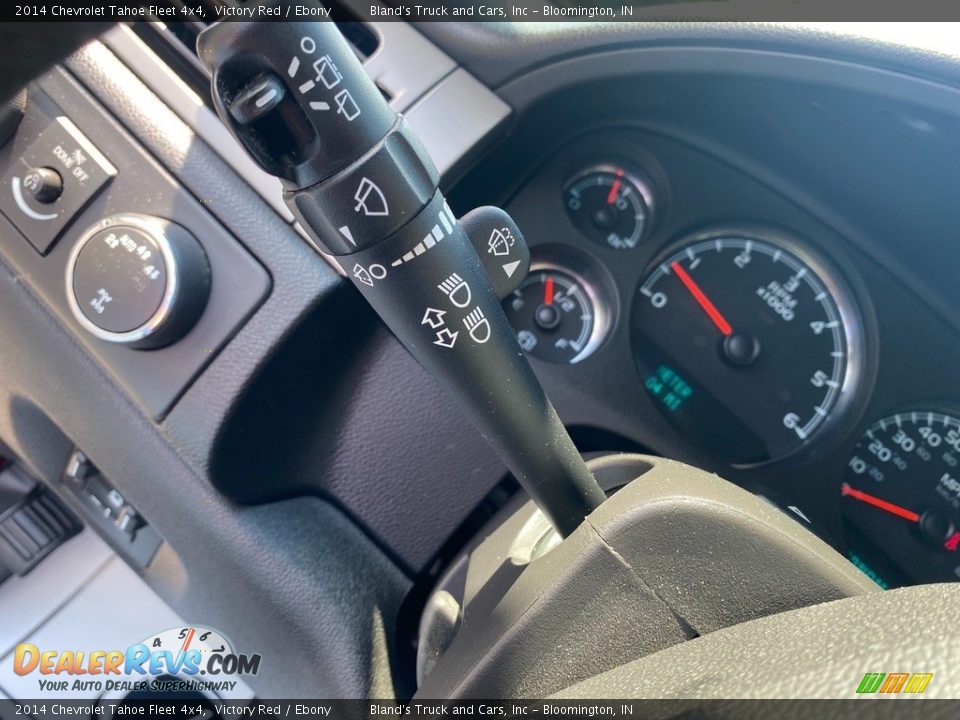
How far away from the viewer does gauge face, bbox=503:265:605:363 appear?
959mm

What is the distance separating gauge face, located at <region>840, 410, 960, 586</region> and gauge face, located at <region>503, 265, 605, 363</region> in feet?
1.14

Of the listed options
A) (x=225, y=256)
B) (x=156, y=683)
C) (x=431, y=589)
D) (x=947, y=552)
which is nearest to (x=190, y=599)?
(x=156, y=683)

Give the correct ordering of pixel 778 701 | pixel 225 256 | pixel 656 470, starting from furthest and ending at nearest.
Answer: pixel 225 256
pixel 656 470
pixel 778 701

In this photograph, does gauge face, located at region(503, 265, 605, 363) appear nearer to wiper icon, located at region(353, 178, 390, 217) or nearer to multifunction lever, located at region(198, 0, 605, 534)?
multifunction lever, located at region(198, 0, 605, 534)

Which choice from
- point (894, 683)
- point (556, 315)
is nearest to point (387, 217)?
point (894, 683)

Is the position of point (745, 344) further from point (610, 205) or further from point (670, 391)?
point (610, 205)

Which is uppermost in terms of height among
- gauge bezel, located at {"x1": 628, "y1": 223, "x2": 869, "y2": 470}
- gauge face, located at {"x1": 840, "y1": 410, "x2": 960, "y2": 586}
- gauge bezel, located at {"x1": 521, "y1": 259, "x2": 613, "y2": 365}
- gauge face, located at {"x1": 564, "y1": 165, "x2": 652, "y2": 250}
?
gauge face, located at {"x1": 564, "y1": 165, "x2": 652, "y2": 250}

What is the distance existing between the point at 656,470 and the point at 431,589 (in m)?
0.38

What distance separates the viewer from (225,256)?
31.7 inches

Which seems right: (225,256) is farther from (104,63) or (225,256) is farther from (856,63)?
(856,63)

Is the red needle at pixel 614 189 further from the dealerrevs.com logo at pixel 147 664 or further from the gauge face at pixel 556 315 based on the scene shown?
the dealerrevs.com logo at pixel 147 664

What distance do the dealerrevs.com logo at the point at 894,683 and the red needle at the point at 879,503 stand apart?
640mm

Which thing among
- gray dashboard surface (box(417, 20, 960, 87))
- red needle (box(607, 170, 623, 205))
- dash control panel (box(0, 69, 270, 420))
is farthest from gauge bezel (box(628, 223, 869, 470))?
dash control panel (box(0, 69, 270, 420))

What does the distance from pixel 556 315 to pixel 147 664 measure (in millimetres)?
636
